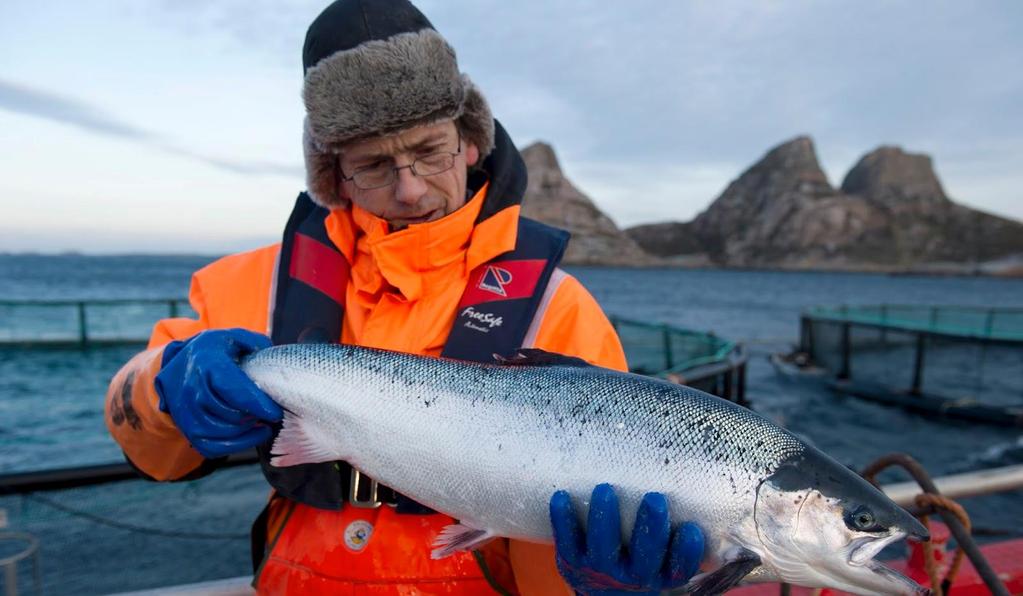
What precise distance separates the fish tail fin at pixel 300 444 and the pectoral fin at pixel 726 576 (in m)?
1.39

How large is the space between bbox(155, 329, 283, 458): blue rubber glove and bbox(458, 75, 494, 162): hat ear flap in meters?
1.44

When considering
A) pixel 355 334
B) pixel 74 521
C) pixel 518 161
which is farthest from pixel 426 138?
pixel 74 521

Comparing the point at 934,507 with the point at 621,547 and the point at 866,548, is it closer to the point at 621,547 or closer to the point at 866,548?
the point at 866,548

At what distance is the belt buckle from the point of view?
8.48 ft

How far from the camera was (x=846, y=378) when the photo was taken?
1975cm

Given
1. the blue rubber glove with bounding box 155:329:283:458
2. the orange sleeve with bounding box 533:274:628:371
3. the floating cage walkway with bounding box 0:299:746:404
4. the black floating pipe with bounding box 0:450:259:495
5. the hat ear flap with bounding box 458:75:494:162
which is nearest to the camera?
the blue rubber glove with bounding box 155:329:283:458

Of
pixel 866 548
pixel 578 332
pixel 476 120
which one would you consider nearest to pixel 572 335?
pixel 578 332

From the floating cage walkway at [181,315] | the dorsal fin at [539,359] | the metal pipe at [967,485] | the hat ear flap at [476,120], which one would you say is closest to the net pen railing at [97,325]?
the floating cage walkway at [181,315]

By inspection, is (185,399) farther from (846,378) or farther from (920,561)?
(846,378)

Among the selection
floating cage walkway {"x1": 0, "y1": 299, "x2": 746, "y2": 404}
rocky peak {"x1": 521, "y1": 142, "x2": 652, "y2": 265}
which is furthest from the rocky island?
floating cage walkway {"x1": 0, "y1": 299, "x2": 746, "y2": 404}

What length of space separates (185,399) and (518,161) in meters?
1.87

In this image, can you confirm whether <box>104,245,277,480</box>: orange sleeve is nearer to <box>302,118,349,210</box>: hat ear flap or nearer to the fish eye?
<box>302,118,349,210</box>: hat ear flap

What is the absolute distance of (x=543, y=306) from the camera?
2.89 m

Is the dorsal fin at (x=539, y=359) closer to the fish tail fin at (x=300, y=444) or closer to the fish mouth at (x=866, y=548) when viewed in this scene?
the fish tail fin at (x=300, y=444)
